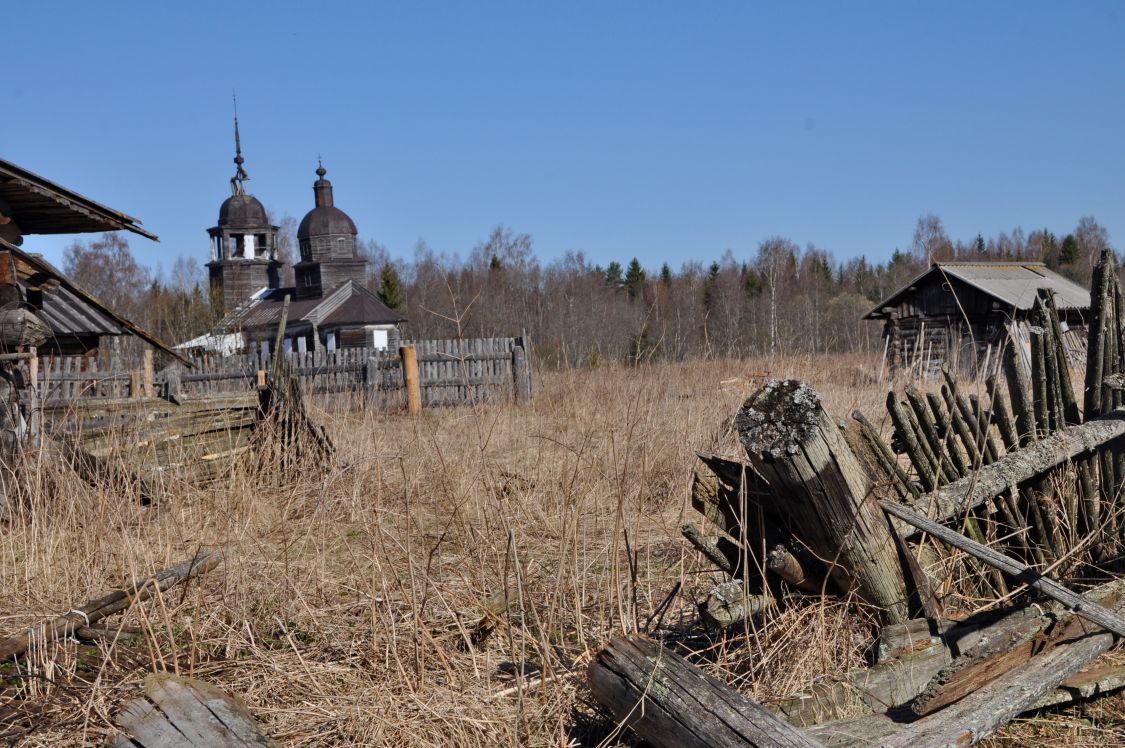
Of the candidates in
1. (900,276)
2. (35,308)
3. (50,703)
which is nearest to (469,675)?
(50,703)

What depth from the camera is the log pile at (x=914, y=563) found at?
281 cm

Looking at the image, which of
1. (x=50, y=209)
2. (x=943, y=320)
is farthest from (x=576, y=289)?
(x=50, y=209)

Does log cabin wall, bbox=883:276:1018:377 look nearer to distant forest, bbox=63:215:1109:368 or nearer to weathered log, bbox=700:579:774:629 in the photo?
distant forest, bbox=63:215:1109:368

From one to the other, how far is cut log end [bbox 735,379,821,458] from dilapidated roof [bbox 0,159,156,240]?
7.18 metres

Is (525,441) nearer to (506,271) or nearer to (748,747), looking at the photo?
(748,747)

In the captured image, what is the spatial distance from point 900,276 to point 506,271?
2518cm

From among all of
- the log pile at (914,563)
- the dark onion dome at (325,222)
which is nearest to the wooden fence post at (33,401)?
the log pile at (914,563)

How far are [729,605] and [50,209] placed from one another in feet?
26.4

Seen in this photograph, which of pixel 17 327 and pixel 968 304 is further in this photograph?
pixel 968 304

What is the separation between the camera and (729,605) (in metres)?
3.34

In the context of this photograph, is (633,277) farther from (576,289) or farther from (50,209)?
(50,209)

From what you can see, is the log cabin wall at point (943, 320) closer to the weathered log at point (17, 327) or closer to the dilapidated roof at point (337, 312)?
the weathered log at point (17, 327)

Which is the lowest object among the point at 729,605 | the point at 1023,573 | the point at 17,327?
the point at 729,605

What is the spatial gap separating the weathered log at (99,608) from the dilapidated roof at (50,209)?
513cm
